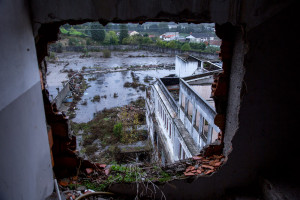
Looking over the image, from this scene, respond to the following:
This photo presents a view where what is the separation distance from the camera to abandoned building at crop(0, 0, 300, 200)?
182 centimetres

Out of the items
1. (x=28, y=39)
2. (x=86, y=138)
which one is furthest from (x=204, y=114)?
(x=86, y=138)

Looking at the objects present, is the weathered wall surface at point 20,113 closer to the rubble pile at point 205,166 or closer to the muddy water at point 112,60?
the rubble pile at point 205,166

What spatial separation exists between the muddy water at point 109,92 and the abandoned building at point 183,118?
6376 millimetres

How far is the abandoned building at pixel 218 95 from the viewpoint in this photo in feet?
5.98

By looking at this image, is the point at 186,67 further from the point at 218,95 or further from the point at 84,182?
the point at 84,182

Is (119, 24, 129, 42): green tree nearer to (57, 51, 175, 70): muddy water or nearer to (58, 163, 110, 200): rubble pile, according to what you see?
(57, 51, 175, 70): muddy water

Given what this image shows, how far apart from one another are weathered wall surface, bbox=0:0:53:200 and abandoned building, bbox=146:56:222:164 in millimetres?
5617

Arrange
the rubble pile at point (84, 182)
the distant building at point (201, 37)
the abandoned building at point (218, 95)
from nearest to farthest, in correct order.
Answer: the abandoned building at point (218, 95)
the rubble pile at point (84, 182)
the distant building at point (201, 37)

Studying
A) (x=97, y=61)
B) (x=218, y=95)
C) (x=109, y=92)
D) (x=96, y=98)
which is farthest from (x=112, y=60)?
(x=218, y=95)

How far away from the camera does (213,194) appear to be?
326cm

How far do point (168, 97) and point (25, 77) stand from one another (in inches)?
405

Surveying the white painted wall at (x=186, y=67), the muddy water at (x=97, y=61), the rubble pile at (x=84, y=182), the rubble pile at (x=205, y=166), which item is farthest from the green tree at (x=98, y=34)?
the rubble pile at (x=205, y=166)

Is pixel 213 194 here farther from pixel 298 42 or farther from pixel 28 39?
pixel 28 39

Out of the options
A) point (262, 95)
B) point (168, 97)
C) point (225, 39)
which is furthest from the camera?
point (168, 97)
